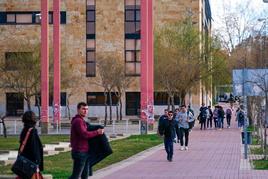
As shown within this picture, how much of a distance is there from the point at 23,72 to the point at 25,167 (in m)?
46.5

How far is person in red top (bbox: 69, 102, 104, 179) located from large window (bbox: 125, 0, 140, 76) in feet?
202

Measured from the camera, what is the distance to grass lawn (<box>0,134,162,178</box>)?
64.3ft

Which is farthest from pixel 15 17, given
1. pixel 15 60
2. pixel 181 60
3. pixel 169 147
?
pixel 169 147

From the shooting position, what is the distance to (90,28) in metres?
76.4

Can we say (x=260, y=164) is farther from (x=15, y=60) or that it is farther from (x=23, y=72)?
(x=15, y=60)

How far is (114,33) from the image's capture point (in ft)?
250

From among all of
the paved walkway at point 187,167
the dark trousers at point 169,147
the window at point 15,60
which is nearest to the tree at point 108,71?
the window at point 15,60

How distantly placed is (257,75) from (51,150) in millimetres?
8369

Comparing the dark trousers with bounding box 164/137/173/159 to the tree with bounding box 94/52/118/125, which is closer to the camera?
the dark trousers with bounding box 164/137/173/159

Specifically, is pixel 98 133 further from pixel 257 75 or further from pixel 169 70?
pixel 169 70

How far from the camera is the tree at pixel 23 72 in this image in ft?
188

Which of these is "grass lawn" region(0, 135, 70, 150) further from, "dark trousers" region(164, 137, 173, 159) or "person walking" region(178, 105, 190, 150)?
"dark trousers" region(164, 137, 173, 159)

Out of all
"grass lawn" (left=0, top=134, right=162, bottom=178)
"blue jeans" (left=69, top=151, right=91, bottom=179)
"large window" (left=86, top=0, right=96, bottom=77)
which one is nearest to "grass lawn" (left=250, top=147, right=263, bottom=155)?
"grass lawn" (left=0, top=134, right=162, bottom=178)

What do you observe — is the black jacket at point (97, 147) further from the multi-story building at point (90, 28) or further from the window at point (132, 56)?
the multi-story building at point (90, 28)
